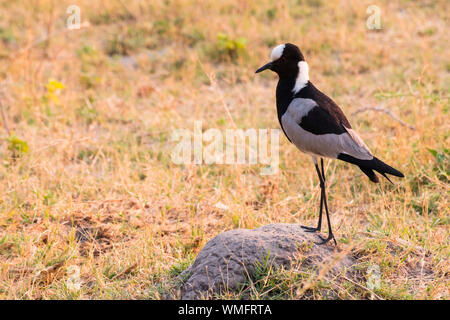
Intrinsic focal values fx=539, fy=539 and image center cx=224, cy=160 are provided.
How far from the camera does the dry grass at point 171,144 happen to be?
11.8 ft

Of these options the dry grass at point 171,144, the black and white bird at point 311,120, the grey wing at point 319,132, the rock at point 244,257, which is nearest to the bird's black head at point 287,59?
the black and white bird at point 311,120

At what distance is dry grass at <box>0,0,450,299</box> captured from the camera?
3584 mm

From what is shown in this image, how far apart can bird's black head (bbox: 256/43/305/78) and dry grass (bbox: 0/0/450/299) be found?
0.77 m

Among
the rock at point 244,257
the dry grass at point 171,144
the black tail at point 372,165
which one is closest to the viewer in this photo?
the black tail at point 372,165

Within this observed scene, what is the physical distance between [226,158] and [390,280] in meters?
2.59

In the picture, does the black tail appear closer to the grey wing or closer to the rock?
the grey wing

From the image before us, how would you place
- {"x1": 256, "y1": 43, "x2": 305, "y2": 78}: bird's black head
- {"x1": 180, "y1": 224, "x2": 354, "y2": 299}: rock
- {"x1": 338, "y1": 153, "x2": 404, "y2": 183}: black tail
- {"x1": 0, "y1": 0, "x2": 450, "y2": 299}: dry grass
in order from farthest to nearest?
{"x1": 0, "y1": 0, "x2": 450, "y2": 299}: dry grass < {"x1": 256, "y1": 43, "x2": 305, "y2": 78}: bird's black head < {"x1": 180, "y1": 224, "x2": 354, "y2": 299}: rock < {"x1": 338, "y1": 153, "x2": 404, "y2": 183}: black tail

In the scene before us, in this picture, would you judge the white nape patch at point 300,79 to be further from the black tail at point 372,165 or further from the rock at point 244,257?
the rock at point 244,257

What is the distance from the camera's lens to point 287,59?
3.26 m

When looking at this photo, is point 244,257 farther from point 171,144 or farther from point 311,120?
point 171,144

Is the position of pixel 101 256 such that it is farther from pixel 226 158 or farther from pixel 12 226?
pixel 226 158

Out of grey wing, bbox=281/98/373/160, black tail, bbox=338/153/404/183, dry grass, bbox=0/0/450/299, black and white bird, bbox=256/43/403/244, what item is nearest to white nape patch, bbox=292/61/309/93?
black and white bird, bbox=256/43/403/244

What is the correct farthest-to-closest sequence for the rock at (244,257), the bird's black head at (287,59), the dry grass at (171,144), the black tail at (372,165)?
1. the dry grass at (171,144)
2. the bird's black head at (287,59)
3. the rock at (244,257)
4. the black tail at (372,165)

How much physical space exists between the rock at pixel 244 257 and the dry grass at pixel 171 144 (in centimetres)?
11
